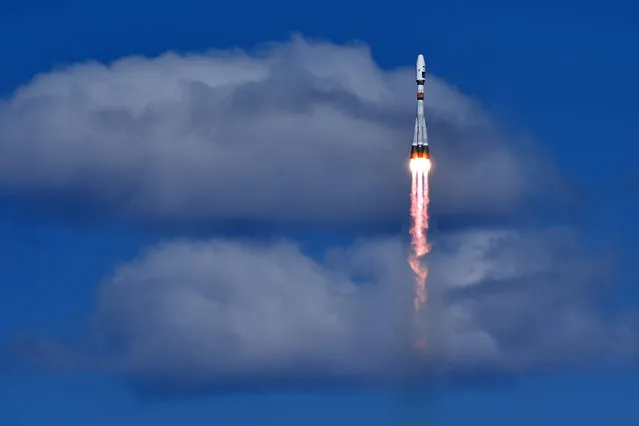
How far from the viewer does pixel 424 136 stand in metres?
128

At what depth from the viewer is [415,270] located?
13775cm

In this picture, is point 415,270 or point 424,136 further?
point 415,270

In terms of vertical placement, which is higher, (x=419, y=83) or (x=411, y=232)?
(x=419, y=83)

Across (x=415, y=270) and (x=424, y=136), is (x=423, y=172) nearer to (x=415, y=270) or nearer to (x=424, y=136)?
(x=424, y=136)

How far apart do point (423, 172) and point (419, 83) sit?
355 inches

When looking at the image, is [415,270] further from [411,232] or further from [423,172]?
[423,172]

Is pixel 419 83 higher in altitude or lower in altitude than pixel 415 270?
higher

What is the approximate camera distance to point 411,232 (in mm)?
136500

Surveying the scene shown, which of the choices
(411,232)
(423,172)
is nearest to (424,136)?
(423,172)

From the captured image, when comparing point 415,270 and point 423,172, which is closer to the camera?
point 423,172

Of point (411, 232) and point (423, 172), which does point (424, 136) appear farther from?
point (411, 232)

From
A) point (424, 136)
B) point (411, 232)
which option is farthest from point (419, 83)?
point (411, 232)

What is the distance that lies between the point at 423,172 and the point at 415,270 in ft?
43.3

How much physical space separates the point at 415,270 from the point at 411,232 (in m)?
4.30
